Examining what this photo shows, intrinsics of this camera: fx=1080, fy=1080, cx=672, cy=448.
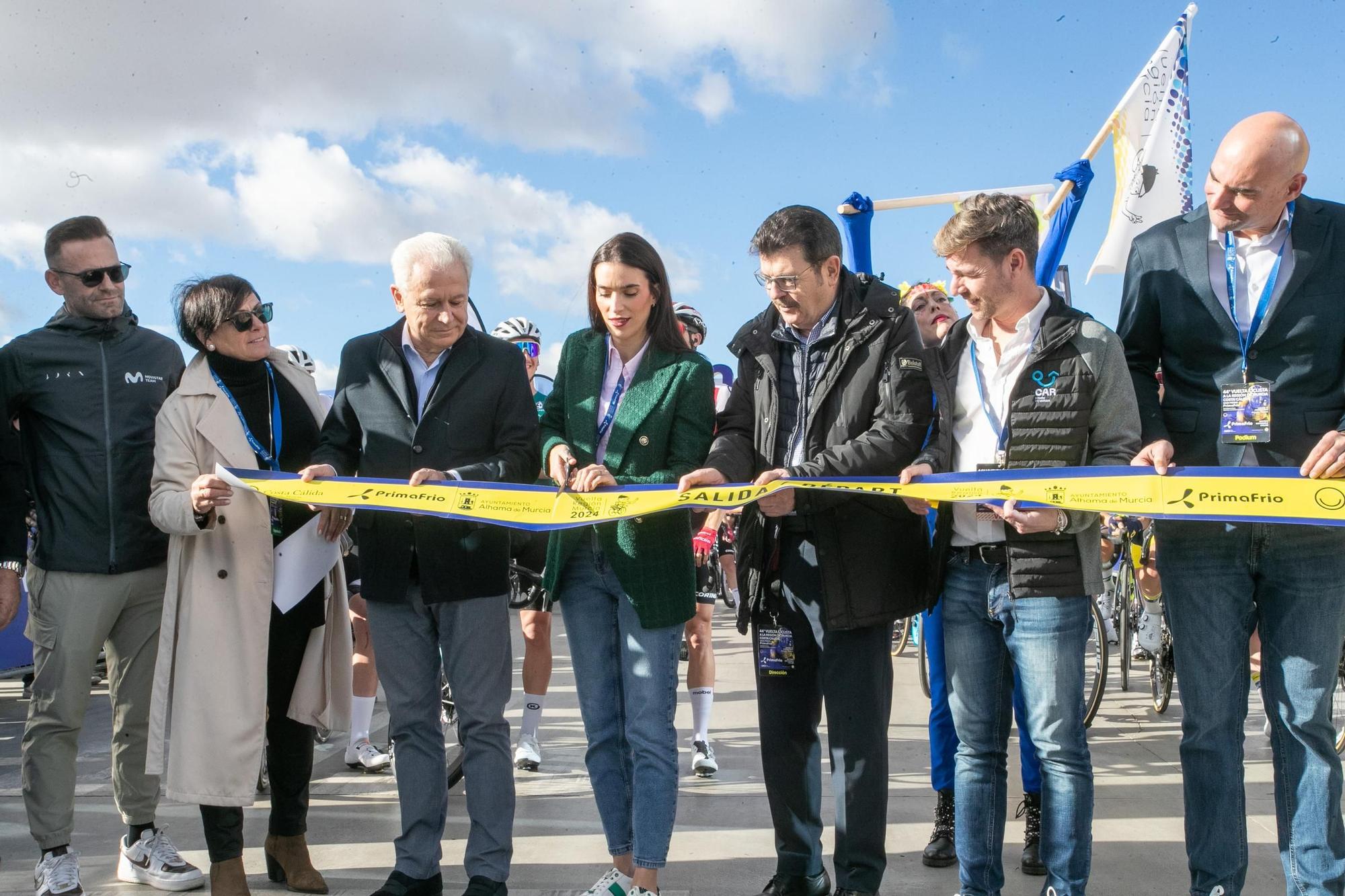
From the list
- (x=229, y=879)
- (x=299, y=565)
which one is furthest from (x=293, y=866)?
(x=299, y=565)

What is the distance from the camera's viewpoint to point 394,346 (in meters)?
3.76

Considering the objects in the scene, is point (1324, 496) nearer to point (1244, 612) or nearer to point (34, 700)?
point (1244, 612)

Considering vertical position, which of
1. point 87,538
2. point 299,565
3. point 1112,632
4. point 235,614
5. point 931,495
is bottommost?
point 1112,632

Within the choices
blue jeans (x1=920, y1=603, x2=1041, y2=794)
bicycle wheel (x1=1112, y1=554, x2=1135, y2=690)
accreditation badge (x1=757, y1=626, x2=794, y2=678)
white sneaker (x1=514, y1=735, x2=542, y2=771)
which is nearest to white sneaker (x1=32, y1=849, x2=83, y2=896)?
white sneaker (x1=514, y1=735, x2=542, y2=771)

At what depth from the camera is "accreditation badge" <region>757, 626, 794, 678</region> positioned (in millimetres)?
3553

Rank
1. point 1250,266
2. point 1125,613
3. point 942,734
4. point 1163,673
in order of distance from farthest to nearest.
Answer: point 1125,613, point 1163,673, point 942,734, point 1250,266

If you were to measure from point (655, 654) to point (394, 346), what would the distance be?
139cm

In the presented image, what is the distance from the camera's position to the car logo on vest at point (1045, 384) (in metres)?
3.16

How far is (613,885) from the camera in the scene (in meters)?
3.52

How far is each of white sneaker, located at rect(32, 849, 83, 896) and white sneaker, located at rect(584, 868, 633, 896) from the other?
186cm

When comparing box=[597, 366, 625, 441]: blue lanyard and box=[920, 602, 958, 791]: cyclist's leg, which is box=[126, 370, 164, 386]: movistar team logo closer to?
box=[597, 366, 625, 441]: blue lanyard

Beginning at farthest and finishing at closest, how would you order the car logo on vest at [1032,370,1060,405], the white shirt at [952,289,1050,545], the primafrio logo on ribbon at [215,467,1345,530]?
the white shirt at [952,289,1050,545], the car logo on vest at [1032,370,1060,405], the primafrio logo on ribbon at [215,467,1345,530]

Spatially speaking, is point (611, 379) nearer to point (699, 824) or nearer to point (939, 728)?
point (939, 728)

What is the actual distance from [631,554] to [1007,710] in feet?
4.16
